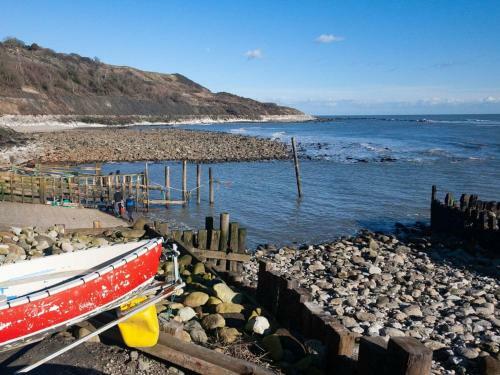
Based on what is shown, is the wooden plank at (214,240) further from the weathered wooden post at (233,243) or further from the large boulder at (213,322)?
the large boulder at (213,322)

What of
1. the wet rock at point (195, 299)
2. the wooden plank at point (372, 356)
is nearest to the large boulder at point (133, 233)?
the wet rock at point (195, 299)

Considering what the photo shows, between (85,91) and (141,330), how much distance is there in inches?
4482

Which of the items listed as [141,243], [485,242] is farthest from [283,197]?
[141,243]

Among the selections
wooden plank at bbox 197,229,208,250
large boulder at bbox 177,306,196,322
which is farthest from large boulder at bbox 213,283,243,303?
wooden plank at bbox 197,229,208,250

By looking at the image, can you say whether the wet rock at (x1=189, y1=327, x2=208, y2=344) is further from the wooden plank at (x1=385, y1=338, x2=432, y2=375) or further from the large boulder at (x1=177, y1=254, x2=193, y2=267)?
the large boulder at (x1=177, y1=254, x2=193, y2=267)

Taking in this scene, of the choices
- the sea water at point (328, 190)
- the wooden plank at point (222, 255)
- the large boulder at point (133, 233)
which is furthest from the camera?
the sea water at point (328, 190)

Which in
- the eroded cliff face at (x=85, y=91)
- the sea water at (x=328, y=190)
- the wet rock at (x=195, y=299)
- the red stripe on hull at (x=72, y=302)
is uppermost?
the eroded cliff face at (x=85, y=91)

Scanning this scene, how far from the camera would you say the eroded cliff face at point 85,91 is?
87938 millimetres

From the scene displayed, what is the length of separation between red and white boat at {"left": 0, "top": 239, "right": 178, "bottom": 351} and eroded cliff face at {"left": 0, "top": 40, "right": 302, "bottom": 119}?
250 ft

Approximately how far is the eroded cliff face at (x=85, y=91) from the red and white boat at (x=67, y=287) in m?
76.1

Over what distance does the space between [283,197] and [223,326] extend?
19.1 metres

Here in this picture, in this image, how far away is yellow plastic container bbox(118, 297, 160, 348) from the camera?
600 cm

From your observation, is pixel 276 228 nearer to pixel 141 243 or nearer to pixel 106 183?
pixel 106 183

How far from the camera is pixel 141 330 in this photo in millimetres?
6047
